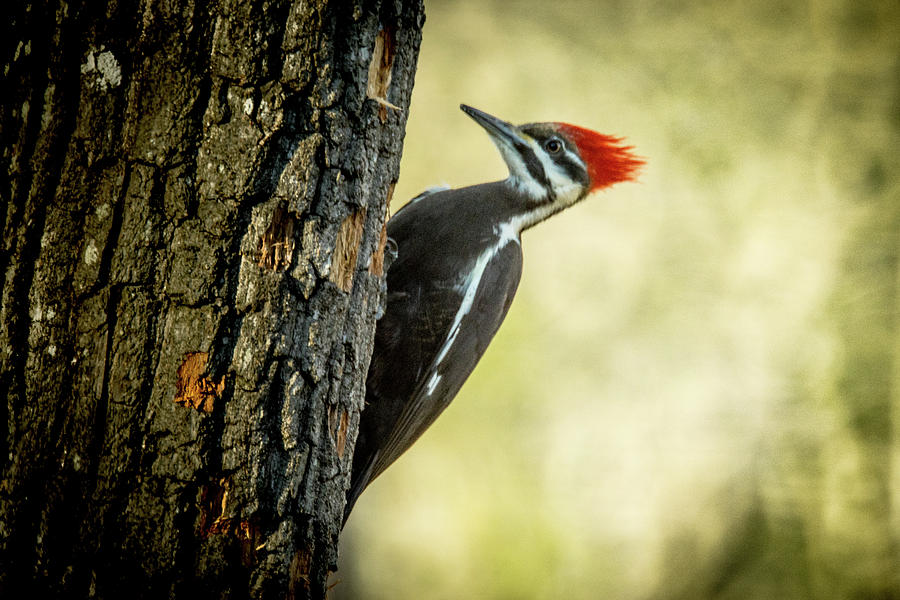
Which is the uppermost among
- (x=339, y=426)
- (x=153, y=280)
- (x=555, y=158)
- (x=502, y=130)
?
(x=502, y=130)

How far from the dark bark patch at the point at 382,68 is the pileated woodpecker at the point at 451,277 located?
1012mm

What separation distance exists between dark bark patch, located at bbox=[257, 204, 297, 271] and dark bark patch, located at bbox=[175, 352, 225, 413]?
0.22 meters

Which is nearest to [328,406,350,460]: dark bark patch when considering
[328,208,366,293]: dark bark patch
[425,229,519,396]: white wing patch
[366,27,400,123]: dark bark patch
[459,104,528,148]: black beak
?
[328,208,366,293]: dark bark patch

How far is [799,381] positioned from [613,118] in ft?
7.16

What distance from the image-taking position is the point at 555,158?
297 cm

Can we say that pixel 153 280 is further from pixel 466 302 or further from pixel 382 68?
pixel 466 302

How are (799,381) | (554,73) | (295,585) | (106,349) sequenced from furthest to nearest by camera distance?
(554,73), (799,381), (295,585), (106,349)

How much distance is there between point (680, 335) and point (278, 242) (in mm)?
3945

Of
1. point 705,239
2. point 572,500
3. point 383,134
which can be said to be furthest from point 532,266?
point 383,134

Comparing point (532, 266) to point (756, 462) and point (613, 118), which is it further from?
point (756, 462)

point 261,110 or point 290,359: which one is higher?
point 261,110

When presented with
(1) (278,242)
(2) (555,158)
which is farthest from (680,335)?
(1) (278,242)

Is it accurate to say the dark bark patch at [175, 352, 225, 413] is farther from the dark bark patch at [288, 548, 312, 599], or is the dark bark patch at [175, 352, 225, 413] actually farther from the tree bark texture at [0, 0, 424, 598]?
the dark bark patch at [288, 548, 312, 599]

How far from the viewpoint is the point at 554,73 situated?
5.15m
